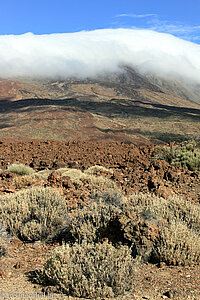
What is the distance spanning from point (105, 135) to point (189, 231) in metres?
20.7

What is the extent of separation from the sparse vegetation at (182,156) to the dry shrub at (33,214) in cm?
594

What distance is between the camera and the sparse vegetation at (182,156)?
394 inches

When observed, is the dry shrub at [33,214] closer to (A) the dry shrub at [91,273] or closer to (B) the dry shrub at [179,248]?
(A) the dry shrub at [91,273]

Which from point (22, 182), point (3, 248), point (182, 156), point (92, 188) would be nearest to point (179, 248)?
point (3, 248)

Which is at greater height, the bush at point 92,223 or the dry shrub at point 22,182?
the bush at point 92,223

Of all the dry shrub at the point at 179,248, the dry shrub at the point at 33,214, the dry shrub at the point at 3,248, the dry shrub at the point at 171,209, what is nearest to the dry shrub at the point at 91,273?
Result: the dry shrub at the point at 179,248

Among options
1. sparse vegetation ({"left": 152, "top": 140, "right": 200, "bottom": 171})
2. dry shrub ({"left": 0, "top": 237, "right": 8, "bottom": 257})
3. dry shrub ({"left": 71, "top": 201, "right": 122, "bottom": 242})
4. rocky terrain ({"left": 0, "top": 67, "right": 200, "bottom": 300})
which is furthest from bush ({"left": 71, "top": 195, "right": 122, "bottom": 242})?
sparse vegetation ({"left": 152, "top": 140, "right": 200, "bottom": 171})

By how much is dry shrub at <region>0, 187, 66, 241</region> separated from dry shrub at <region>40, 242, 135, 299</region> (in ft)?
4.83

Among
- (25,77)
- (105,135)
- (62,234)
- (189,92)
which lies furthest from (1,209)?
(189,92)

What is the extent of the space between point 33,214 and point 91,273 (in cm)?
224

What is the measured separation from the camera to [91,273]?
2.95 metres

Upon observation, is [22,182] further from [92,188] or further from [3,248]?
[3,248]

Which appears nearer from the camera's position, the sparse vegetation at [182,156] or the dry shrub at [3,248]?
the dry shrub at [3,248]

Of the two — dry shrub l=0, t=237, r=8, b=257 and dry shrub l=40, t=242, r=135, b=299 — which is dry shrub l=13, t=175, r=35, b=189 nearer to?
dry shrub l=0, t=237, r=8, b=257
